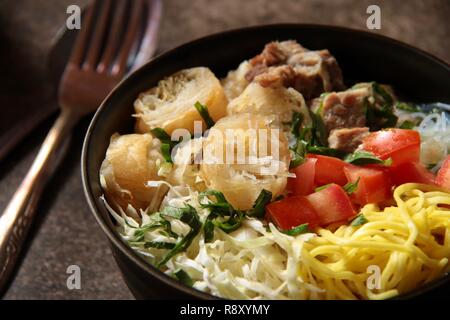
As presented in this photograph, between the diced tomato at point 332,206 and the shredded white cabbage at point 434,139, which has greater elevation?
the shredded white cabbage at point 434,139

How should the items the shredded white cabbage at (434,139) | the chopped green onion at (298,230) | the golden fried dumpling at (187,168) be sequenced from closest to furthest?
the chopped green onion at (298,230) < the golden fried dumpling at (187,168) < the shredded white cabbage at (434,139)

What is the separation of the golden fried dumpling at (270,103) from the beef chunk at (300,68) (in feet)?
0.21

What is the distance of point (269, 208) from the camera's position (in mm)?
1898

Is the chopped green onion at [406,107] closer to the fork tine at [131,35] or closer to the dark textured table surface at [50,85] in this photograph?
the dark textured table surface at [50,85]

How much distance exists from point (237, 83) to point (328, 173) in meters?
0.59

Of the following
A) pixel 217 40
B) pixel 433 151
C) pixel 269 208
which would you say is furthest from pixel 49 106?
pixel 433 151

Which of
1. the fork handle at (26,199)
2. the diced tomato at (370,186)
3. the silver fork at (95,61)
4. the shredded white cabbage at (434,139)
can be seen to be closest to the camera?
the diced tomato at (370,186)

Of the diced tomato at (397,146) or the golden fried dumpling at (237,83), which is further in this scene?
the golden fried dumpling at (237,83)

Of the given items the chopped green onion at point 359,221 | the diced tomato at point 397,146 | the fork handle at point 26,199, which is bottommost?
the fork handle at point 26,199

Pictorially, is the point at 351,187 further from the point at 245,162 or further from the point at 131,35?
the point at 131,35

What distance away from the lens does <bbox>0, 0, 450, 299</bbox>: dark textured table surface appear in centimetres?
241

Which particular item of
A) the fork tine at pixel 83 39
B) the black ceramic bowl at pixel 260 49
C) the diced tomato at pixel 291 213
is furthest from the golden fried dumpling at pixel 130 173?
the fork tine at pixel 83 39

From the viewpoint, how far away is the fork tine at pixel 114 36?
9.89 feet
